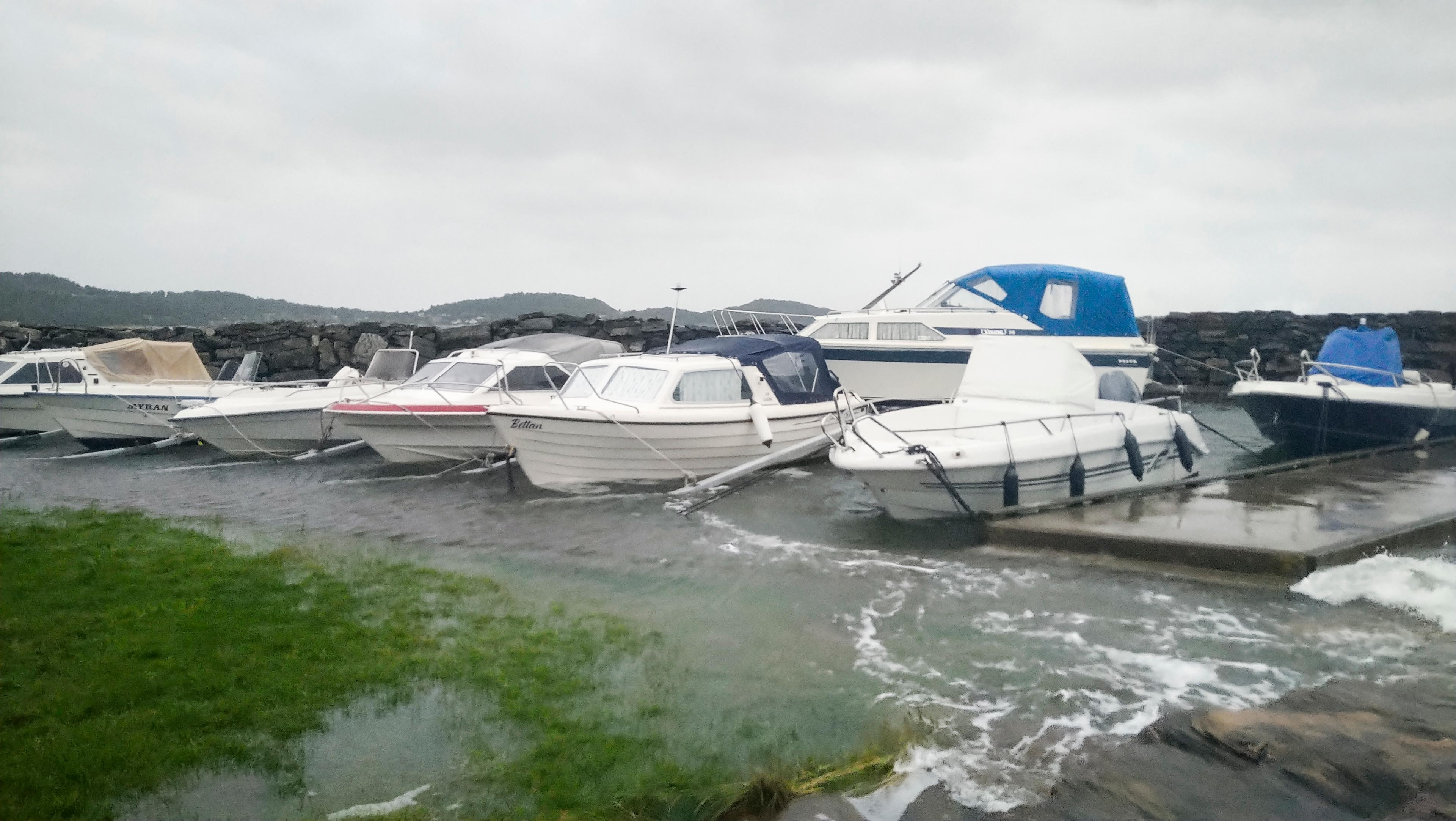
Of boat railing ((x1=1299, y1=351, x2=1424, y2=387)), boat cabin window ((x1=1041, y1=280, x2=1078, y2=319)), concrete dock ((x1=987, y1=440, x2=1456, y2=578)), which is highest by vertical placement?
boat cabin window ((x1=1041, y1=280, x2=1078, y2=319))

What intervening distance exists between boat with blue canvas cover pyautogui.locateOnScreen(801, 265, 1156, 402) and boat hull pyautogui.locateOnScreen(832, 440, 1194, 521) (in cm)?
847

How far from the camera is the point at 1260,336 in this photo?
33188 mm

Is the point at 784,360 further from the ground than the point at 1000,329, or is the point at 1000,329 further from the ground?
the point at 1000,329

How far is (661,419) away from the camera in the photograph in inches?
551

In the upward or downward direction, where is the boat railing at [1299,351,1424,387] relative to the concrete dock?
upward

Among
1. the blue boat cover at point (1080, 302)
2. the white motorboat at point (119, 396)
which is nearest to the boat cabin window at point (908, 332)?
the blue boat cover at point (1080, 302)

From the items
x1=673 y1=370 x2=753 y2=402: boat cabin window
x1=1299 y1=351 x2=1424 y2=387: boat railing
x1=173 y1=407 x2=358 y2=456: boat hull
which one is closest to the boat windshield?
x1=173 y1=407 x2=358 y2=456: boat hull

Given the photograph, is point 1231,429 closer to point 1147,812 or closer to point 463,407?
point 463,407

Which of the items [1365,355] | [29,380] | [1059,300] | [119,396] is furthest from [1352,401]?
[29,380]

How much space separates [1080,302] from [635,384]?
11.4m

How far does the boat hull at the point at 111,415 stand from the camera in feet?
65.1

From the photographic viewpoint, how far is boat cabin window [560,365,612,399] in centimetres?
1511

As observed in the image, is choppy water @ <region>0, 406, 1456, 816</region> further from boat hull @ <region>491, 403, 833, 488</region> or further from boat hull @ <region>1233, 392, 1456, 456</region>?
boat hull @ <region>1233, 392, 1456, 456</region>

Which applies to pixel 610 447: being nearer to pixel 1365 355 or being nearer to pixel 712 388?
pixel 712 388
